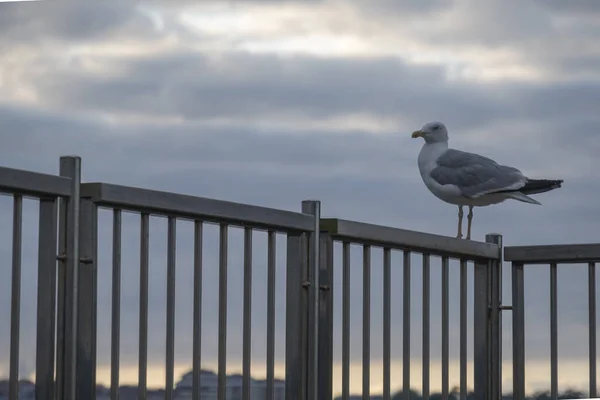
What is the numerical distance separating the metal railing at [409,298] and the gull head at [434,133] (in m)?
2.76

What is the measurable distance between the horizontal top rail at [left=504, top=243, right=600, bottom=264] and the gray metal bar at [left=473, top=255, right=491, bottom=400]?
0.09 metres

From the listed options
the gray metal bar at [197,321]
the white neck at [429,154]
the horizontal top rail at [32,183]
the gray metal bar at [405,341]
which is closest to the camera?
the horizontal top rail at [32,183]

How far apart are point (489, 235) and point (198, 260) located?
4.49ft

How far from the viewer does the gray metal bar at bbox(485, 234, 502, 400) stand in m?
3.66

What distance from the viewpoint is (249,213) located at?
2.77 metres

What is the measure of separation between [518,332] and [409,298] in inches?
22.5

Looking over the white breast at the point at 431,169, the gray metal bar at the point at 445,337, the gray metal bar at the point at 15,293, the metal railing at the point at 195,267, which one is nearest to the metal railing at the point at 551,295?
the gray metal bar at the point at 445,337

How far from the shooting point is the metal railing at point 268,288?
7.70ft

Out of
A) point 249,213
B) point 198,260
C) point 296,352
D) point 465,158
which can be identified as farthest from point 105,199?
point 465,158

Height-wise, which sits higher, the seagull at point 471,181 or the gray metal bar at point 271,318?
the seagull at point 471,181

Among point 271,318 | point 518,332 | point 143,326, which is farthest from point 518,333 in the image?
point 143,326

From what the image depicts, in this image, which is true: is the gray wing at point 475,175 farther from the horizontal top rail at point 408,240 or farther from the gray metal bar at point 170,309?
the gray metal bar at point 170,309

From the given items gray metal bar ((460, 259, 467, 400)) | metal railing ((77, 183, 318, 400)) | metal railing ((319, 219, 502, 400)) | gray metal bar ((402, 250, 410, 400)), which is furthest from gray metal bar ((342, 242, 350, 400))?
gray metal bar ((460, 259, 467, 400))

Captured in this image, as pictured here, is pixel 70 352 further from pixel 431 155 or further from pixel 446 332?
pixel 431 155
